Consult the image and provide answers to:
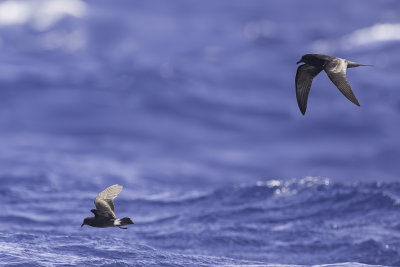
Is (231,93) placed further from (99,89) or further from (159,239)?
(159,239)

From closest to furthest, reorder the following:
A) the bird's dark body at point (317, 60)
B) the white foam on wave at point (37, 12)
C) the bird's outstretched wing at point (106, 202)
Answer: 1. the bird's dark body at point (317, 60)
2. the bird's outstretched wing at point (106, 202)
3. the white foam on wave at point (37, 12)

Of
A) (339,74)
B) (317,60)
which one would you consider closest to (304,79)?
(317,60)

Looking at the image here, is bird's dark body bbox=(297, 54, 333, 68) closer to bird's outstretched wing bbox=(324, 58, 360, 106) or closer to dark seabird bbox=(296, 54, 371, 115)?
dark seabird bbox=(296, 54, 371, 115)

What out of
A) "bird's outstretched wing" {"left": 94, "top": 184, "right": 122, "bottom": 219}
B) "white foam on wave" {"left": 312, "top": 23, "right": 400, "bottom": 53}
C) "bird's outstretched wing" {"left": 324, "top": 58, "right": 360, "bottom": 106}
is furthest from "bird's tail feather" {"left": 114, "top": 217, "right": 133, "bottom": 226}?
"white foam on wave" {"left": 312, "top": 23, "right": 400, "bottom": 53}

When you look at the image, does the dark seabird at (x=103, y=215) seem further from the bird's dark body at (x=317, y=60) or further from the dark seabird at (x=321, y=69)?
the bird's dark body at (x=317, y=60)

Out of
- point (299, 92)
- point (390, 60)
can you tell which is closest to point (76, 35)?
point (390, 60)

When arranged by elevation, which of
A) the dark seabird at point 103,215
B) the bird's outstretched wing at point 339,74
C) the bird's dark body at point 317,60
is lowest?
the dark seabird at point 103,215

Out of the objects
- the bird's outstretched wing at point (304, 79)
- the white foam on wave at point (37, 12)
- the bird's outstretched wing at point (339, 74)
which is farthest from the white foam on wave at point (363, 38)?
the bird's outstretched wing at point (339, 74)
